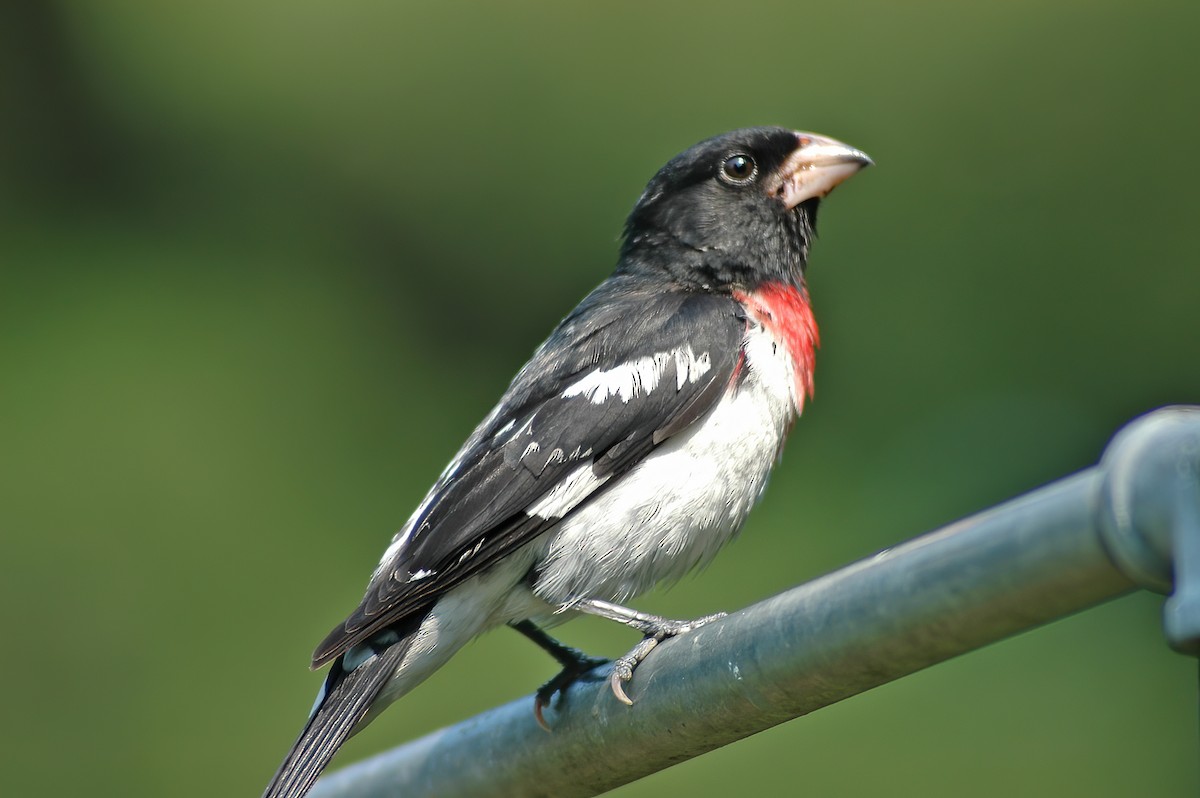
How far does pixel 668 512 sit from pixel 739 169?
125 cm

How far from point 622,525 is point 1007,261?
1969 mm

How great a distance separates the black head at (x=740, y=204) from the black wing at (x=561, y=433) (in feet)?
0.81

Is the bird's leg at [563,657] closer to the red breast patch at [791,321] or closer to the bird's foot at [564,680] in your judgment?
the bird's foot at [564,680]

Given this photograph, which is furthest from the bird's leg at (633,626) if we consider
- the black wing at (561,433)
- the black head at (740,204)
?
the black head at (740,204)

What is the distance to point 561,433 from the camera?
316 centimetres

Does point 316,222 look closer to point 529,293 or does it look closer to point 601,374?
point 529,293

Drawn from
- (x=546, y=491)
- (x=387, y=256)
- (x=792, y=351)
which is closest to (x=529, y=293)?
(x=387, y=256)

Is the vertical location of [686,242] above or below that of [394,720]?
above

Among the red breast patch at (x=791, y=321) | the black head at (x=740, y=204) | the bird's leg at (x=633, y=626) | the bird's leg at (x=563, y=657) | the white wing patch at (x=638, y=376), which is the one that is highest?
the black head at (x=740, y=204)

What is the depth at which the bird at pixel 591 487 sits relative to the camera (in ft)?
9.37

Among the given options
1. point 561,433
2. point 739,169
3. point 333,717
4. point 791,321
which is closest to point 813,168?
point 739,169

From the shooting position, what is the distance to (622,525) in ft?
10.1

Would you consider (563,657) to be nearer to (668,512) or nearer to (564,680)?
(564,680)

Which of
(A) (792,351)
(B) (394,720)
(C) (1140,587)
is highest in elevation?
(C) (1140,587)
